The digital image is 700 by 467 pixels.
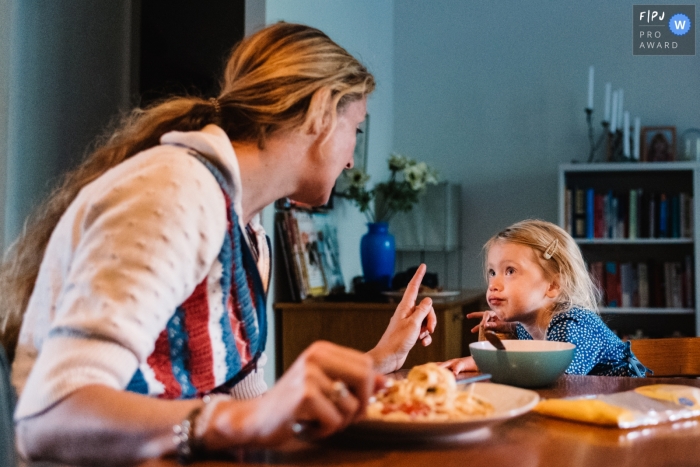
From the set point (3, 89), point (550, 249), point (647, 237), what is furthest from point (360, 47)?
point (550, 249)

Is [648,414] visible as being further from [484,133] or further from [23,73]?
[484,133]

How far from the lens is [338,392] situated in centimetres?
65

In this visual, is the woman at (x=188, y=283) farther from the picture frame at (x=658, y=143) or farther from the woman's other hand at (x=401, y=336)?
the picture frame at (x=658, y=143)

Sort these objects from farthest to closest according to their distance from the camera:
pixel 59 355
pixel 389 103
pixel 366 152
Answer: pixel 389 103 → pixel 366 152 → pixel 59 355

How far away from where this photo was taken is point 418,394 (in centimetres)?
81

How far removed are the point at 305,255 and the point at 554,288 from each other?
1.30 m

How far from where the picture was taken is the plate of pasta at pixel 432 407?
2.44ft

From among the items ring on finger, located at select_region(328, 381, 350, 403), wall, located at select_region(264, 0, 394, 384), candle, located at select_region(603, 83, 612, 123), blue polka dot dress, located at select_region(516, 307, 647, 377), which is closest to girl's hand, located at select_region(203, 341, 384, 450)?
ring on finger, located at select_region(328, 381, 350, 403)

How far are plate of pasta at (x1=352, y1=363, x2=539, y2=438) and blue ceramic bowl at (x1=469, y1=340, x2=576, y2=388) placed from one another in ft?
0.46

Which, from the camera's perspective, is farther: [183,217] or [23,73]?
[23,73]

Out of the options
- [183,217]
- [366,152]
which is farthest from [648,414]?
[366,152]

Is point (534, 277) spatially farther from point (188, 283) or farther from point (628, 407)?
point (188, 283)

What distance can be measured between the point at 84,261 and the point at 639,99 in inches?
170

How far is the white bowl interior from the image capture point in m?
1.11
